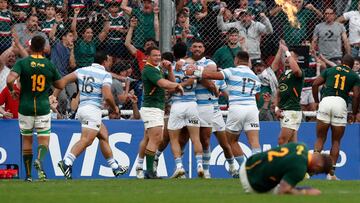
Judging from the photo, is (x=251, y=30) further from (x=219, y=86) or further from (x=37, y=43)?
(x=37, y=43)

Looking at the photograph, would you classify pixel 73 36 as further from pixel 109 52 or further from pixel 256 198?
pixel 256 198

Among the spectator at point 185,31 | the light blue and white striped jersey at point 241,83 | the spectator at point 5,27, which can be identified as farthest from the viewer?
the spectator at point 185,31

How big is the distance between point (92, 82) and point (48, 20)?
4208 mm

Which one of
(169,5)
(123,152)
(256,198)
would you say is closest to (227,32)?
(169,5)

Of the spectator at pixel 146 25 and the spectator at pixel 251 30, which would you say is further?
the spectator at pixel 251 30

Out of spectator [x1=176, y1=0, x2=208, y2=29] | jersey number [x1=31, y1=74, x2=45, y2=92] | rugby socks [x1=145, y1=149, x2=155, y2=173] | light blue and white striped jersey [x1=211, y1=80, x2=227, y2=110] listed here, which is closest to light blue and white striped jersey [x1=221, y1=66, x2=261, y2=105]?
light blue and white striped jersey [x1=211, y1=80, x2=227, y2=110]

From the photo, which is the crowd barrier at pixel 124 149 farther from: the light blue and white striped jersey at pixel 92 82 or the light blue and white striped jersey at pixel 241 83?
the light blue and white striped jersey at pixel 92 82

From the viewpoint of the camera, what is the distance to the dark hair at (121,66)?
2317 cm

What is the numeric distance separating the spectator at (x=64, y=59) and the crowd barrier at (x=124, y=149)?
2.46ft

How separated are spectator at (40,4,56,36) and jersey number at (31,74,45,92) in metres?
4.50

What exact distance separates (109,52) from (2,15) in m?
2.32

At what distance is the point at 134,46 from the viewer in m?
23.2

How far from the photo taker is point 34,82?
1859cm

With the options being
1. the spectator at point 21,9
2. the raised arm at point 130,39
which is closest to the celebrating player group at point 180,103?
the raised arm at point 130,39
